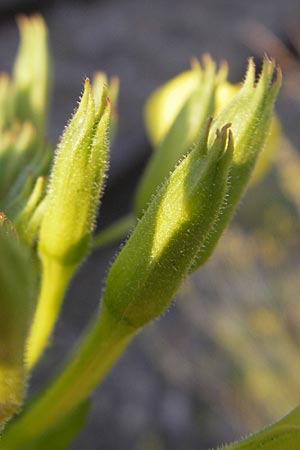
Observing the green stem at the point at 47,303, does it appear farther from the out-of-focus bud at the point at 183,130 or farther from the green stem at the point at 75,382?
the out-of-focus bud at the point at 183,130

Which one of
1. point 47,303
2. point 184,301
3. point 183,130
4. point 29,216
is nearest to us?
point 29,216

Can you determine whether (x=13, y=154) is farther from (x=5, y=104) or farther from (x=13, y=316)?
(x=13, y=316)

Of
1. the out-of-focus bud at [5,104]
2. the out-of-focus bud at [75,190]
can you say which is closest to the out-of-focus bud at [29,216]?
the out-of-focus bud at [75,190]

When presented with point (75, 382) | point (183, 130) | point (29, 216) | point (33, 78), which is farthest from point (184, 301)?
point (29, 216)

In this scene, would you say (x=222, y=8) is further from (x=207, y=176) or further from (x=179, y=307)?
(x=207, y=176)

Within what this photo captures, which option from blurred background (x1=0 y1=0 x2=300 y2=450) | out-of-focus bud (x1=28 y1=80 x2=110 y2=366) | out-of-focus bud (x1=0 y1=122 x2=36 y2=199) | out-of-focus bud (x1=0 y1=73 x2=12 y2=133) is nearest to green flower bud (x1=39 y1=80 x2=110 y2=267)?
out-of-focus bud (x1=28 y1=80 x2=110 y2=366)

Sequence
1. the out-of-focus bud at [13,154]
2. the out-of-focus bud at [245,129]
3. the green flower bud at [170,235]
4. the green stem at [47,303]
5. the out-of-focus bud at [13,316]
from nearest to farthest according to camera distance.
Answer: the out-of-focus bud at [13,316] → the green flower bud at [170,235] → the out-of-focus bud at [245,129] → the green stem at [47,303] → the out-of-focus bud at [13,154]

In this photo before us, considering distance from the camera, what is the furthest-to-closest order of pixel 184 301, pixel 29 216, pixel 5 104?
pixel 184 301, pixel 5 104, pixel 29 216
